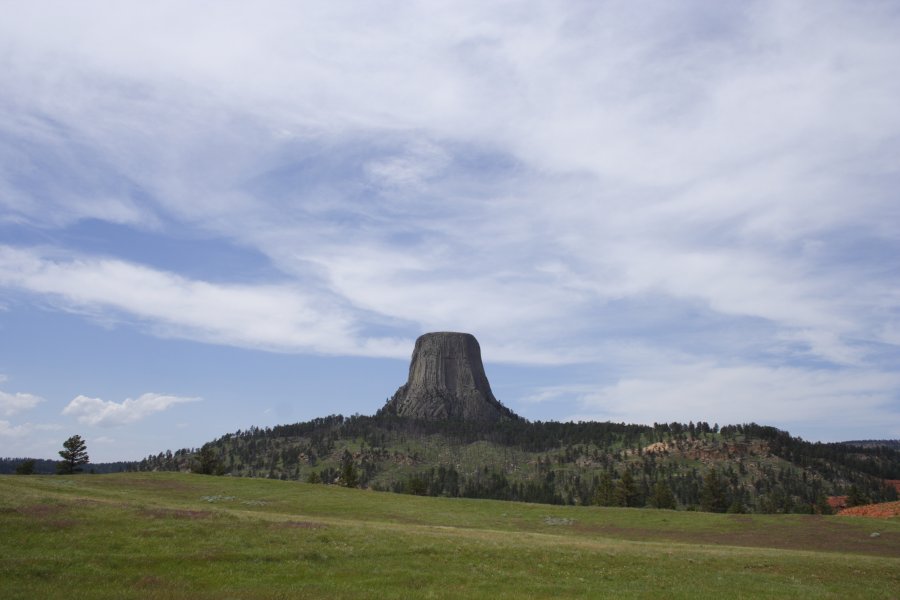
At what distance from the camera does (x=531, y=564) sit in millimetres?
32875

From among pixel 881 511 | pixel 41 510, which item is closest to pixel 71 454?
pixel 41 510

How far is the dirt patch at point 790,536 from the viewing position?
54.3 metres

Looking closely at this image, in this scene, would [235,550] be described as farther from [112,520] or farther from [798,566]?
[798,566]

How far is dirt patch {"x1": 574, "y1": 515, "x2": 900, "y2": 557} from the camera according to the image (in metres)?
54.3

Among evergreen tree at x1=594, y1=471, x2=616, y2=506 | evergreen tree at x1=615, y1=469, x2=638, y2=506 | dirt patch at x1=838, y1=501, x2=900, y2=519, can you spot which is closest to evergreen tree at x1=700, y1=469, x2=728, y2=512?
evergreen tree at x1=615, y1=469, x2=638, y2=506

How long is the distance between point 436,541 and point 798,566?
23509 mm

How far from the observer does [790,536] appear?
60812mm

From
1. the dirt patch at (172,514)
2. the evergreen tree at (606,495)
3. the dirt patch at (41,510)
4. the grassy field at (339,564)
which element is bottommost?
the evergreen tree at (606,495)

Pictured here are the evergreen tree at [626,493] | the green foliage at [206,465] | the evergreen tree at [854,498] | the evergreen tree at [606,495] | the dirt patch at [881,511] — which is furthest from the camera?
the evergreen tree at [854,498]

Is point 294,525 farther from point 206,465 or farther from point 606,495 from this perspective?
point 606,495

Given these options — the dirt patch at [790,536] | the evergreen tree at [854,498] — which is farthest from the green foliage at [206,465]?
the evergreen tree at [854,498]

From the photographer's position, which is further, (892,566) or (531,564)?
(892,566)

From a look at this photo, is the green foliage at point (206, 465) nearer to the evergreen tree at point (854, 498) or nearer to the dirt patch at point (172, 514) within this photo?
the dirt patch at point (172, 514)

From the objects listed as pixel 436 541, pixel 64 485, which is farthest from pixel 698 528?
pixel 64 485
